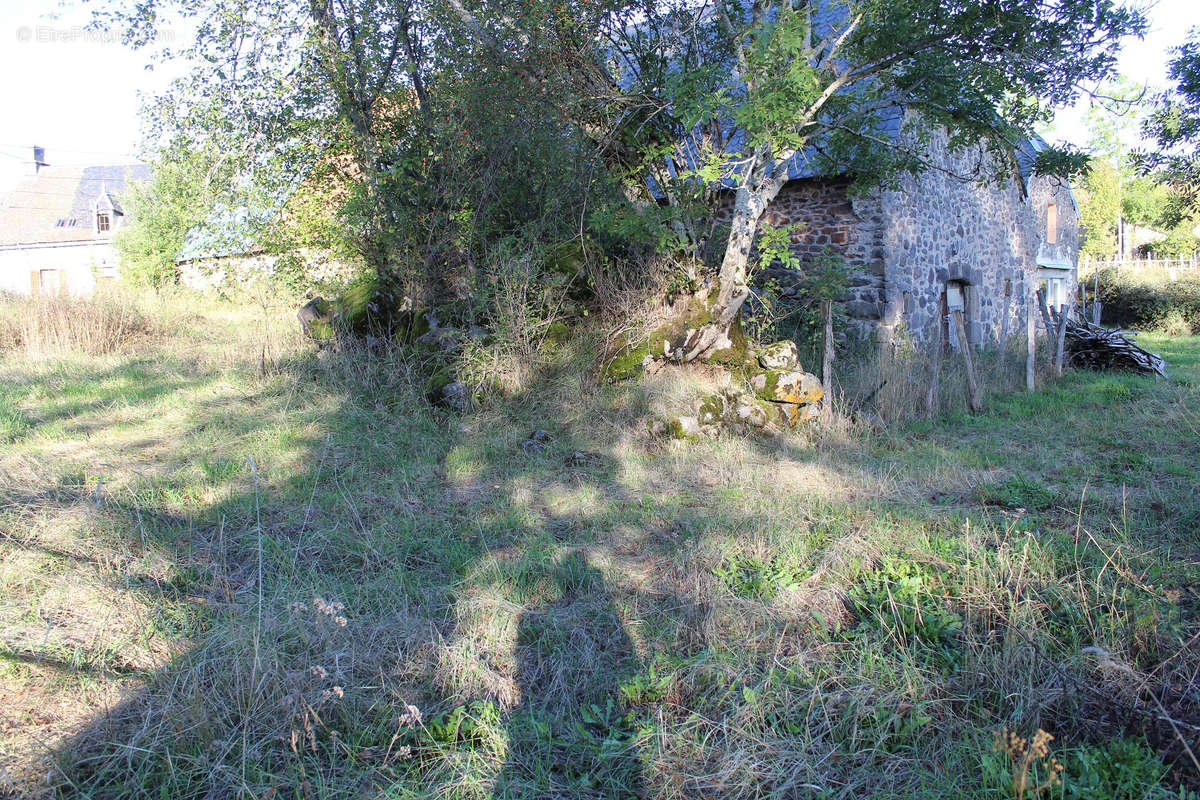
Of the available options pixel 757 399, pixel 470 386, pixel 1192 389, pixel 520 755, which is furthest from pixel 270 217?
pixel 1192 389

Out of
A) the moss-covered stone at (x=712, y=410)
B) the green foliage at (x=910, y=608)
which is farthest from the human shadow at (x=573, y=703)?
the moss-covered stone at (x=712, y=410)

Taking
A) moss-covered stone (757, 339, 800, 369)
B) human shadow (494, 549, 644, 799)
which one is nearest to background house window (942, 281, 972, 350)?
moss-covered stone (757, 339, 800, 369)

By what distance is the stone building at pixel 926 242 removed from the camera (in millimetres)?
11469

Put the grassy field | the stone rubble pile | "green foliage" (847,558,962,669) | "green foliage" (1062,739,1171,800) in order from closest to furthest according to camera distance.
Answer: "green foliage" (1062,739,1171,800) < the grassy field < "green foliage" (847,558,962,669) < the stone rubble pile

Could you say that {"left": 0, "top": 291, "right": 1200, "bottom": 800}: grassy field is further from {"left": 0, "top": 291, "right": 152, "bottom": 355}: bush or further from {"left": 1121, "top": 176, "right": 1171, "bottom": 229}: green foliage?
{"left": 1121, "top": 176, "right": 1171, "bottom": 229}: green foliage

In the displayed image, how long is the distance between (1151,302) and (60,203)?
4313cm

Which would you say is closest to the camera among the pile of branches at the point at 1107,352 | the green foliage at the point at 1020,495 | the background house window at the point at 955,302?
the green foliage at the point at 1020,495

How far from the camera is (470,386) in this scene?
809 centimetres

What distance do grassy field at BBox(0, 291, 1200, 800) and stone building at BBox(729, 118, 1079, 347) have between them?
543cm

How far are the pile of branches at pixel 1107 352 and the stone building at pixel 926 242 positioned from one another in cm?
112

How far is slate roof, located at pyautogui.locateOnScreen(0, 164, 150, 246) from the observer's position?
3064cm

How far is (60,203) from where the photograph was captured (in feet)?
106

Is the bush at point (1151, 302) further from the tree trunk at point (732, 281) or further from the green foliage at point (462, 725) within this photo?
the green foliage at point (462, 725)

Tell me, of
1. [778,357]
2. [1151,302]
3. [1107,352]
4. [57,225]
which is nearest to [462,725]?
[778,357]
